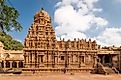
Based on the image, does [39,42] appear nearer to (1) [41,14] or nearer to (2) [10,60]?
(1) [41,14]

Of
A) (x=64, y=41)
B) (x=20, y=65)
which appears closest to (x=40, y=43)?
(x=64, y=41)

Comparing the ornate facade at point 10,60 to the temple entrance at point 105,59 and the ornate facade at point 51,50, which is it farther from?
the temple entrance at point 105,59

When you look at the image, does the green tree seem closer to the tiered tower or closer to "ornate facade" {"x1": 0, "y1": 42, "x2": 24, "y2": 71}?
the tiered tower

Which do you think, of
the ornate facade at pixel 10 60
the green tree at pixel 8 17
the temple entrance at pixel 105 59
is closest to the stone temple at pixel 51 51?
the temple entrance at pixel 105 59

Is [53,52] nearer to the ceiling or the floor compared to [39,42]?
nearer to the floor

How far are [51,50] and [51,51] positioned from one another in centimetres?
19

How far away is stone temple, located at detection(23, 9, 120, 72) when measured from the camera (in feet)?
148

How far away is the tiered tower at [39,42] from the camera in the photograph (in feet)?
148

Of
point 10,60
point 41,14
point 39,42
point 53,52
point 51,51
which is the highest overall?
point 41,14

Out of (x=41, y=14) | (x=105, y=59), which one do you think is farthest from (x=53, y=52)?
(x=105, y=59)

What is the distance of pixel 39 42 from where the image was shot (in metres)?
45.5

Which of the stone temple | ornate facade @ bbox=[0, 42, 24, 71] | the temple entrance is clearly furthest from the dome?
the temple entrance

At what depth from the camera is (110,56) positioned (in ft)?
167

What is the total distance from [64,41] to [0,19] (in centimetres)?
2748
